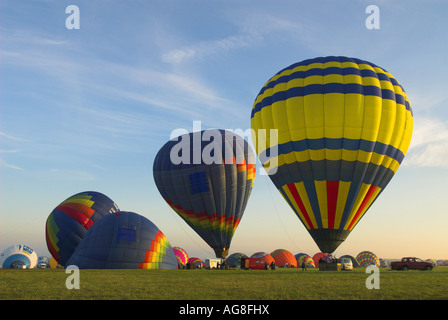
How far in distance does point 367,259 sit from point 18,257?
186 feet

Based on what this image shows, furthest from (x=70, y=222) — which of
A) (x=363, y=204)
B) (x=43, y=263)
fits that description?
(x=43, y=263)

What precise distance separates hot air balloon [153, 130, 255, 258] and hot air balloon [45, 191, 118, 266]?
22.1 feet

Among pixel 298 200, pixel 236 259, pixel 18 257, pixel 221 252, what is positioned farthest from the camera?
pixel 236 259

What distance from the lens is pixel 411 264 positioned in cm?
3300

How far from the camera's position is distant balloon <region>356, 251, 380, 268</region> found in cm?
6900

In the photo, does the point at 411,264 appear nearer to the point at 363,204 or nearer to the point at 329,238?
the point at 363,204

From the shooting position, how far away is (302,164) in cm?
2684

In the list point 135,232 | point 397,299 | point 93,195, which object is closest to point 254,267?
point 135,232

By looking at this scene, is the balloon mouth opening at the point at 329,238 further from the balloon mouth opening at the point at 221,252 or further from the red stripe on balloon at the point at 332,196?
the balloon mouth opening at the point at 221,252

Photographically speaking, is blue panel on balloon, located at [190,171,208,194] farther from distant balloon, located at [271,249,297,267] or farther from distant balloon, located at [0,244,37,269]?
distant balloon, located at [271,249,297,267]

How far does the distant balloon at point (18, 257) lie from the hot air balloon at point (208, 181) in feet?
98.2
